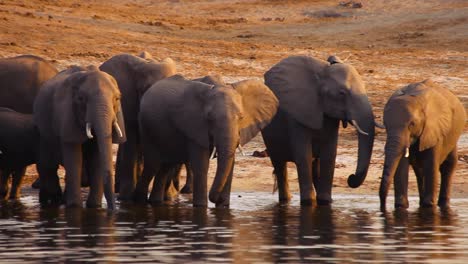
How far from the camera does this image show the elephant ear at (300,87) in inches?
845

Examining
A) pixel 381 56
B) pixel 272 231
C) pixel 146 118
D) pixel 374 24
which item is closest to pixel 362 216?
pixel 272 231

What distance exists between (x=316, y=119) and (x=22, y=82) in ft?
16.2

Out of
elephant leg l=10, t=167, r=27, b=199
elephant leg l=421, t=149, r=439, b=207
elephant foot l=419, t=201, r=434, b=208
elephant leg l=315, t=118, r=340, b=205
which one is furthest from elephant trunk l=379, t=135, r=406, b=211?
elephant leg l=10, t=167, r=27, b=199

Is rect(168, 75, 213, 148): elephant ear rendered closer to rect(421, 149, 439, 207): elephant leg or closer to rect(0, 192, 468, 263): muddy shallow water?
rect(0, 192, 468, 263): muddy shallow water

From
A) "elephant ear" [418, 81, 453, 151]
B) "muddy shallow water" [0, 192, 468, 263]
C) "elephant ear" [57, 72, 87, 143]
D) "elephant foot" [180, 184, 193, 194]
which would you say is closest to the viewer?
"muddy shallow water" [0, 192, 468, 263]

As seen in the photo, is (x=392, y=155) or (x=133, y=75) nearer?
(x=392, y=155)

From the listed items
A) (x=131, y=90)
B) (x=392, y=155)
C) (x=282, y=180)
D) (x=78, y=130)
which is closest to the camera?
(x=392, y=155)

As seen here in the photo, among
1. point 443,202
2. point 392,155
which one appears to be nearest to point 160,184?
point 392,155

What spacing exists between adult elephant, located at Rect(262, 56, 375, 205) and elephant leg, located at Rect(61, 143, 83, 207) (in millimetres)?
3010

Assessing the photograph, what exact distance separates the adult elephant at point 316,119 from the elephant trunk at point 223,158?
1.74m

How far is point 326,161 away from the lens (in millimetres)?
21344

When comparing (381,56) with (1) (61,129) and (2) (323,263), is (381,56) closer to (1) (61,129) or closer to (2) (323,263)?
(1) (61,129)

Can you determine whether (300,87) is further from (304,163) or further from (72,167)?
(72,167)

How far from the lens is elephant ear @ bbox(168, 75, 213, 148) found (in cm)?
2053
